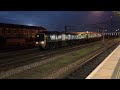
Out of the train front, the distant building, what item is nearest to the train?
the train front

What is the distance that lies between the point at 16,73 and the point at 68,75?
3.39 meters

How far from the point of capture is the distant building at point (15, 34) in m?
41.5

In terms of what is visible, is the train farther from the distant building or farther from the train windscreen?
the distant building

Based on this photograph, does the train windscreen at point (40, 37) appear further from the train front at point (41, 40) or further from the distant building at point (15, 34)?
the distant building at point (15, 34)

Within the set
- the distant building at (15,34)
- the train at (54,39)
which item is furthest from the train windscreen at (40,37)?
the distant building at (15,34)

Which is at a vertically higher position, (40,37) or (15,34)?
(15,34)

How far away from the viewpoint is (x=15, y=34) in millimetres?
44656

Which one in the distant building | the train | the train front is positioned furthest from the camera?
the distant building

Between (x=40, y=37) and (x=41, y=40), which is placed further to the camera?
(x=40, y=37)

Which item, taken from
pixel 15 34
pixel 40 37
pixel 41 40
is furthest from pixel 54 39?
pixel 15 34

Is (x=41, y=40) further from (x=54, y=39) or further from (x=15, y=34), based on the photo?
(x=15, y=34)

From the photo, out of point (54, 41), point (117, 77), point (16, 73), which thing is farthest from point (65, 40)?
point (117, 77)

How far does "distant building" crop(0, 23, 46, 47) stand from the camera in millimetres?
41500
